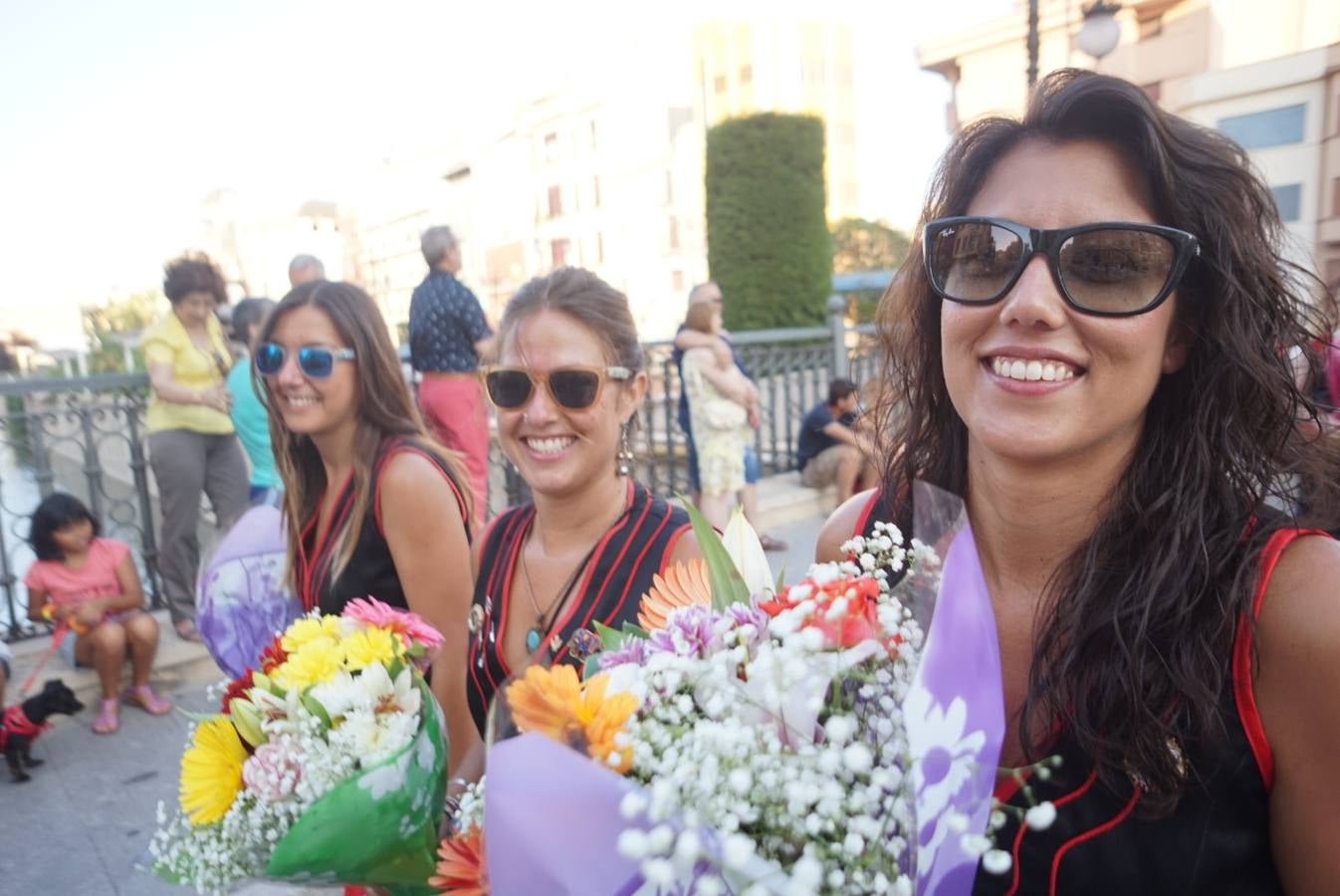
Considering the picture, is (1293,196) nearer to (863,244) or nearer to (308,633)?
(308,633)

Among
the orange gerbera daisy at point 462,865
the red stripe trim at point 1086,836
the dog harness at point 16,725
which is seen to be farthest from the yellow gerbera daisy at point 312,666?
the dog harness at point 16,725

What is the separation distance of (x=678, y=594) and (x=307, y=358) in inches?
74.0

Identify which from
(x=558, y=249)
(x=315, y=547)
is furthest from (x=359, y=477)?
(x=558, y=249)

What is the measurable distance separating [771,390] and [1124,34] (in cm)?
3029

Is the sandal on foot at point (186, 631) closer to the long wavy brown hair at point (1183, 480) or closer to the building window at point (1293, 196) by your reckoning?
the long wavy brown hair at point (1183, 480)

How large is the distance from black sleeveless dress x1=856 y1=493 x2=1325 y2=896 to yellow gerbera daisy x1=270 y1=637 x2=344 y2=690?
97cm

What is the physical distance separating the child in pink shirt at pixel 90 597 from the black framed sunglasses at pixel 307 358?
229 centimetres

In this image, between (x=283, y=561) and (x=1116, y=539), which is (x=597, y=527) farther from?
(x=1116, y=539)

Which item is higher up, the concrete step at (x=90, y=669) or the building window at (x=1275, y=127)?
the building window at (x=1275, y=127)

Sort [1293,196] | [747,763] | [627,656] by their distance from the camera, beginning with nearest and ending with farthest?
[747,763] → [627,656] → [1293,196]

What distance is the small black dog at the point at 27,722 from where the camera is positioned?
11.9 ft

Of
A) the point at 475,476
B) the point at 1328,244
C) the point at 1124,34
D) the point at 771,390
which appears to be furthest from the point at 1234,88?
the point at 475,476

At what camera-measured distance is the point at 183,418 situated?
4.80 meters

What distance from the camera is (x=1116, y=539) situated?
4.31 feet
